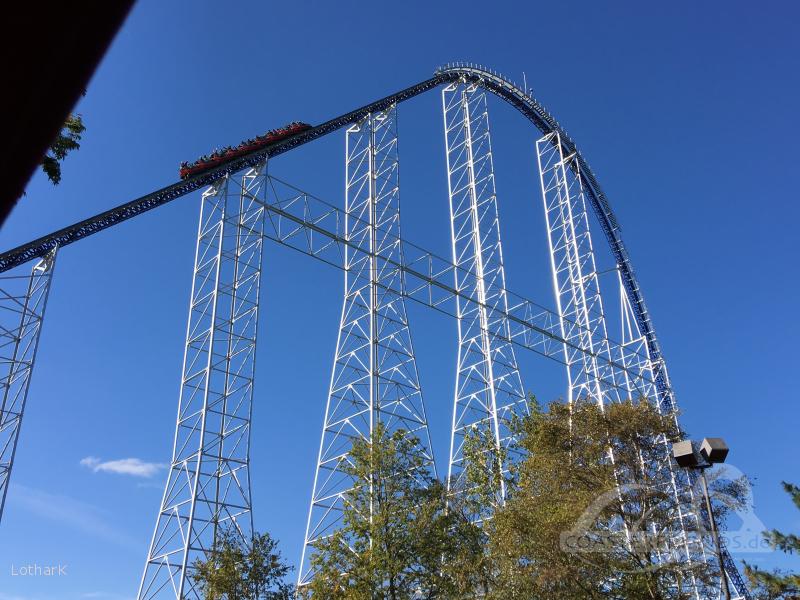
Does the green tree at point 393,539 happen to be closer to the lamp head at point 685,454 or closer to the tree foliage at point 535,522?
the tree foliage at point 535,522

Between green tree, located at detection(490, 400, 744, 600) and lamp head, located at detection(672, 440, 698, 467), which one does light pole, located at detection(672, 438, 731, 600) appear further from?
green tree, located at detection(490, 400, 744, 600)

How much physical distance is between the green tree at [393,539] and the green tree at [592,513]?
867 millimetres

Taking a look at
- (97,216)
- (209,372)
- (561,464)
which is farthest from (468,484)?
(97,216)

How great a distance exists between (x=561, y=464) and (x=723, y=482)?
295cm

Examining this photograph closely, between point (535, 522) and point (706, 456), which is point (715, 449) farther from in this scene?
point (535, 522)

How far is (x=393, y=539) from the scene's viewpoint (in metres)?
12.8

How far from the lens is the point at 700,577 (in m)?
12.1

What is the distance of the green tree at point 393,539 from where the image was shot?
1249 cm

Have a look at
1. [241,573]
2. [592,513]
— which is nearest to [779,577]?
[592,513]

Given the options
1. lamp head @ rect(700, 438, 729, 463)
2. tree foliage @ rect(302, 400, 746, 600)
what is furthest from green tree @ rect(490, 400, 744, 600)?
lamp head @ rect(700, 438, 729, 463)

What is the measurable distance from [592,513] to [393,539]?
3462 mm

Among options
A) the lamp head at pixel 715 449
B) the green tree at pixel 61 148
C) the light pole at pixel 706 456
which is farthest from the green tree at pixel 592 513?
the green tree at pixel 61 148

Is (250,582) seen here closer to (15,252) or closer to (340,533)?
(340,533)

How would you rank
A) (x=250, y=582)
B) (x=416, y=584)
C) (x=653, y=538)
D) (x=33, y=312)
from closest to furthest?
(x=653, y=538)
(x=416, y=584)
(x=250, y=582)
(x=33, y=312)
